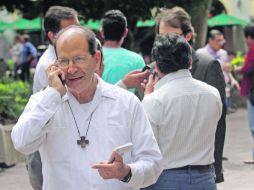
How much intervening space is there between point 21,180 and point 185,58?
506cm

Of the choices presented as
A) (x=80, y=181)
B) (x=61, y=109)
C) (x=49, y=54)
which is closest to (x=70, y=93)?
(x=61, y=109)

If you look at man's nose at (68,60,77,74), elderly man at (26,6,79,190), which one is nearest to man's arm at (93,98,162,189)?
man's nose at (68,60,77,74)

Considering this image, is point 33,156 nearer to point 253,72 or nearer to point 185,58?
point 185,58

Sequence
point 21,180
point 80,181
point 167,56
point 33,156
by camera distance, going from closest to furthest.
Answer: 1. point 80,181
2. point 167,56
3. point 33,156
4. point 21,180

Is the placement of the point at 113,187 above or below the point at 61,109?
below

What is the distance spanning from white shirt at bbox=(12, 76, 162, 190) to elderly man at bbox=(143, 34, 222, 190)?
1.02m

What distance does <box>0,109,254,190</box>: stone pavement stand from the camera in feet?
27.3

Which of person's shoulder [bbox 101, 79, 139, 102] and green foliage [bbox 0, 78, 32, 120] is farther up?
person's shoulder [bbox 101, 79, 139, 102]

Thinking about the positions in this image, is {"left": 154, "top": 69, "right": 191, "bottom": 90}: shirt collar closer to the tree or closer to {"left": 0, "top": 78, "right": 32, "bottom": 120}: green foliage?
{"left": 0, "top": 78, "right": 32, "bottom": 120}: green foliage

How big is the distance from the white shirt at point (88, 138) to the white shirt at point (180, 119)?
3.34ft

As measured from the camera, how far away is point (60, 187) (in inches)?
122

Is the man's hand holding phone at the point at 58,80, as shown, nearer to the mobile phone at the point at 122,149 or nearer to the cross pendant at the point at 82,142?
the cross pendant at the point at 82,142

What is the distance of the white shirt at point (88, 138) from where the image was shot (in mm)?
2998

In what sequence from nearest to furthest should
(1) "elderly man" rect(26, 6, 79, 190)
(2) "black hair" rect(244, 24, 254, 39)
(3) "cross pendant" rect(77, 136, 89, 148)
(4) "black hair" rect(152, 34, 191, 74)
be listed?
(3) "cross pendant" rect(77, 136, 89, 148), (4) "black hair" rect(152, 34, 191, 74), (1) "elderly man" rect(26, 6, 79, 190), (2) "black hair" rect(244, 24, 254, 39)
